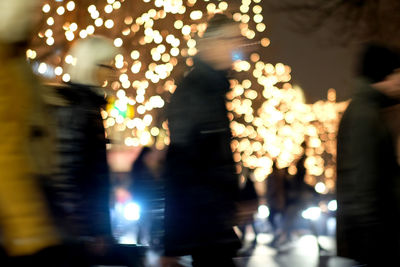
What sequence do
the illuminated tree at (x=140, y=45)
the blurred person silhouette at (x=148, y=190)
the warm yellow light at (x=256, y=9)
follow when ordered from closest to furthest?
the blurred person silhouette at (x=148, y=190) < the illuminated tree at (x=140, y=45) < the warm yellow light at (x=256, y=9)

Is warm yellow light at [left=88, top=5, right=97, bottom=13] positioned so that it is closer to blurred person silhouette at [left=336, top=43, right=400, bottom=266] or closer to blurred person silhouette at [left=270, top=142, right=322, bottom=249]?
blurred person silhouette at [left=270, top=142, right=322, bottom=249]

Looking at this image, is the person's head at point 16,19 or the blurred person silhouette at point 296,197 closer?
the person's head at point 16,19

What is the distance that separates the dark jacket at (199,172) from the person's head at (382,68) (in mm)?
1086

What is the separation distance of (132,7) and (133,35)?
0.86 meters

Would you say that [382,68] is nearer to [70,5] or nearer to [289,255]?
[289,255]

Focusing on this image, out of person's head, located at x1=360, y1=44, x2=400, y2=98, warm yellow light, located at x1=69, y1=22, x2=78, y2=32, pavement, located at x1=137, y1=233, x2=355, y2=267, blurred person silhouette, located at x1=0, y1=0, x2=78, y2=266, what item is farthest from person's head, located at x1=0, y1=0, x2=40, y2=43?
warm yellow light, located at x1=69, y1=22, x2=78, y2=32

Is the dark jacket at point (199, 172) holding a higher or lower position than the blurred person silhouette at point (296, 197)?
lower

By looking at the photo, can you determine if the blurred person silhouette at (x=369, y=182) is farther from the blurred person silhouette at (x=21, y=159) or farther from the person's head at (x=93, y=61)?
the blurred person silhouette at (x=21, y=159)

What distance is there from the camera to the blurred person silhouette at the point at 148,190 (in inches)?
222

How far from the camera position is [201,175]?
15.0 feet

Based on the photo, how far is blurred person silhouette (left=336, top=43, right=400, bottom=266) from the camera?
470 centimetres

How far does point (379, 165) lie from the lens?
185 inches

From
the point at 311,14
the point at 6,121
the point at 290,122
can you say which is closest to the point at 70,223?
the point at 6,121

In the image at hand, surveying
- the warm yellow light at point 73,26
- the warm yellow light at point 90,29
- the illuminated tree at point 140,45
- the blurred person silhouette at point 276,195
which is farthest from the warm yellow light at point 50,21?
the blurred person silhouette at point 276,195
